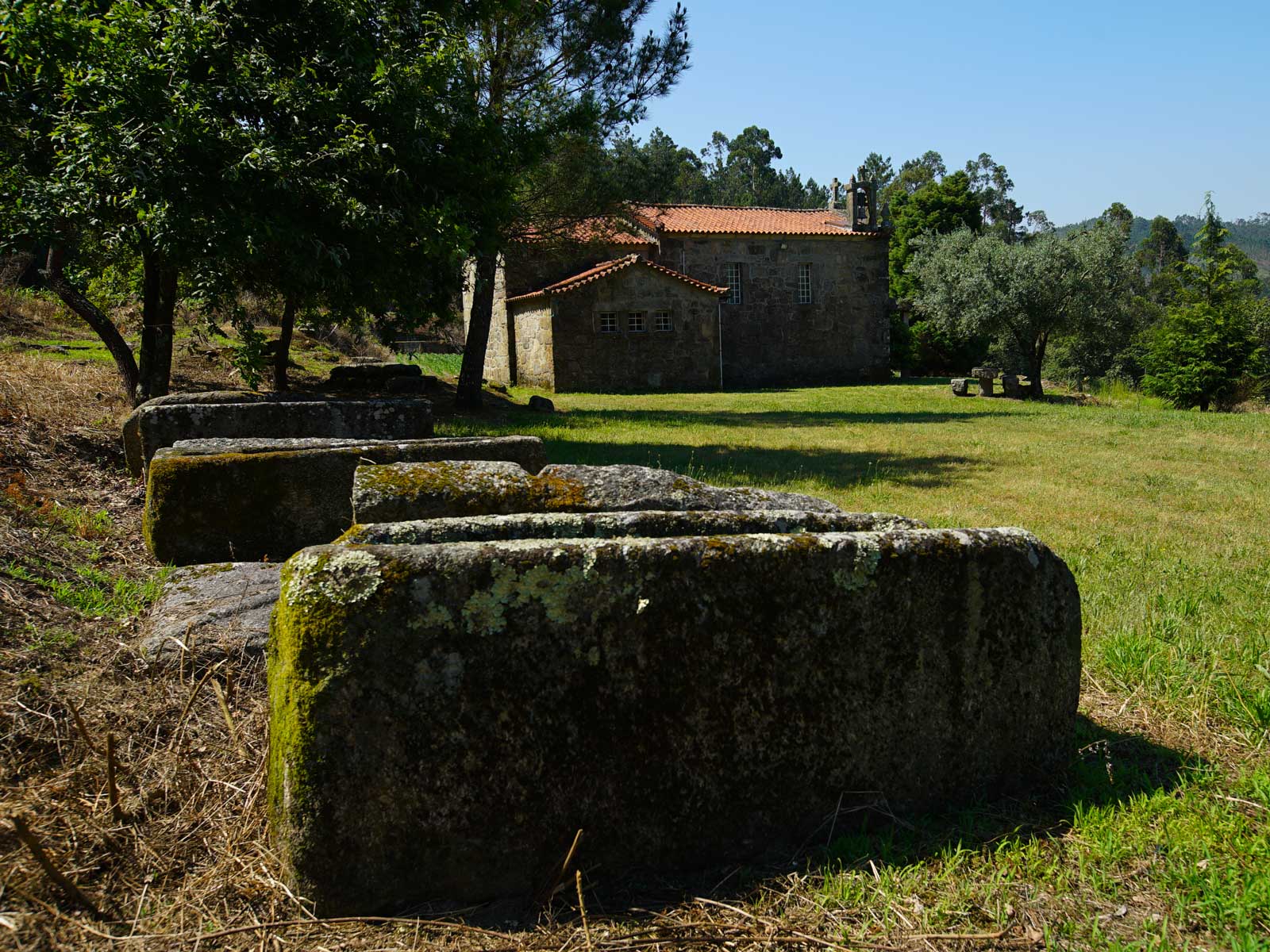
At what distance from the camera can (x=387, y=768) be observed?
2.05m

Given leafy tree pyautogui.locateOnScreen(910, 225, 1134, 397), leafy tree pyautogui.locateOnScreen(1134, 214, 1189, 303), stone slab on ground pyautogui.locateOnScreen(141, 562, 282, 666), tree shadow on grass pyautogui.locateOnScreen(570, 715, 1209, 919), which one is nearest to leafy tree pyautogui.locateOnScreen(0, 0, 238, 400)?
stone slab on ground pyautogui.locateOnScreen(141, 562, 282, 666)

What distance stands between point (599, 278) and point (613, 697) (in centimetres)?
2542

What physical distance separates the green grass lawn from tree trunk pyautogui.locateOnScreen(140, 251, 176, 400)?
447 centimetres

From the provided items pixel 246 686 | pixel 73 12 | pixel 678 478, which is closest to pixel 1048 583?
pixel 678 478

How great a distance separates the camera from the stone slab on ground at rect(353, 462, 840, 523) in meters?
2.86

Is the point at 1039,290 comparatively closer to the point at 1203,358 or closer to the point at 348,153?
the point at 1203,358

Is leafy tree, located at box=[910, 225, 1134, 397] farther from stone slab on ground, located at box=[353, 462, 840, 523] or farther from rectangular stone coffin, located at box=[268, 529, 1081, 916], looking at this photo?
rectangular stone coffin, located at box=[268, 529, 1081, 916]

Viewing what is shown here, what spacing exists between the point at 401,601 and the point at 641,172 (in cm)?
1732

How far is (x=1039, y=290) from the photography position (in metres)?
26.9

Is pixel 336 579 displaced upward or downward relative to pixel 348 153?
downward

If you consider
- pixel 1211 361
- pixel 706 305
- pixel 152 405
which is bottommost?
pixel 152 405

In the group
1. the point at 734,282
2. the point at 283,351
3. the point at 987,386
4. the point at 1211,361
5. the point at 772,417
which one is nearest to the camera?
the point at 283,351

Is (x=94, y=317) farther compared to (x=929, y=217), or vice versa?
(x=929, y=217)

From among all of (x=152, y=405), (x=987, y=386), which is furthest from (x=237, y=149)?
(x=987, y=386)
